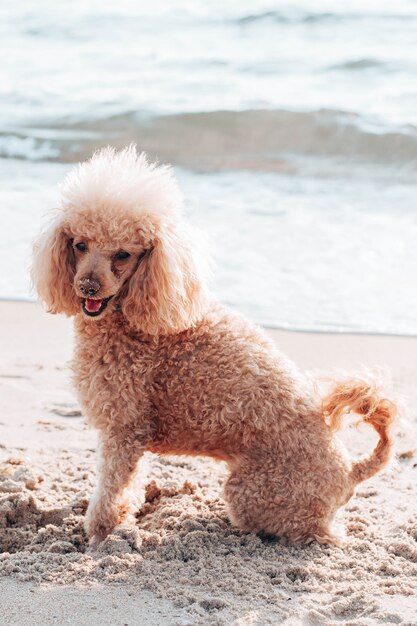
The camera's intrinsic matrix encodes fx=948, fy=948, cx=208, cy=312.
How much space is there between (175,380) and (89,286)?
1.56 ft

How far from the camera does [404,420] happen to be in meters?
3.42

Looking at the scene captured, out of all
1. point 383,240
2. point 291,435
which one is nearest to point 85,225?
point 291,435

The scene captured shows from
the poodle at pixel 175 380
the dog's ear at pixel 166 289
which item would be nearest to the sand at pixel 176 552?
the poodle at pixel 175 380

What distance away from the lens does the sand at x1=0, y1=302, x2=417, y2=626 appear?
2.99 m

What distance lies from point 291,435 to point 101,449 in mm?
705

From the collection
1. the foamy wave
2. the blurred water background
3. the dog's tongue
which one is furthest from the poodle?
the foamy wave

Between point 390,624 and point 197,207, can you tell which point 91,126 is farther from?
point 390,624

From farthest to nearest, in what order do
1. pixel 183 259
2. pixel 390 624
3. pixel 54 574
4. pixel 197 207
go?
pixel 197 207 < pixel 183 259 < pixel 54 574 < pixel 390 624

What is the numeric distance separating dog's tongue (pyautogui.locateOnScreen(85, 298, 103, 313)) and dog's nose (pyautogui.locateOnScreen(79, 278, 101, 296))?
97 millimetres

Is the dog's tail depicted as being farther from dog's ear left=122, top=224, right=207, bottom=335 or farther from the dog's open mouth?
the dog's open mouth

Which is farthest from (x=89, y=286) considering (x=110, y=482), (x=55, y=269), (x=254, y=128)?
(x=254, y=128)

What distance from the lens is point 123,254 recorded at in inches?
133

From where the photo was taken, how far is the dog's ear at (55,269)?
135 inches

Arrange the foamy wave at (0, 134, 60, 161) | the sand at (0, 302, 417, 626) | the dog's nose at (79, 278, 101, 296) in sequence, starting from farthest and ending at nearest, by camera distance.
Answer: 1. the foamy wave at (0, 134, 60, 161)
2. the dog's nose at (79, 278, 101, 296)
3. the sand at (0, 302, 417, 626)
